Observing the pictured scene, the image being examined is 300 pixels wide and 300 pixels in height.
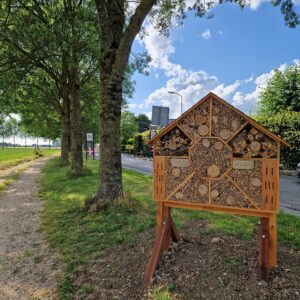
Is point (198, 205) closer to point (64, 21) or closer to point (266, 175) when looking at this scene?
point (266, 175)

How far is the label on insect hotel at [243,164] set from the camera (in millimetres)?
3863

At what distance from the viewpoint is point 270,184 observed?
3793 millimetres

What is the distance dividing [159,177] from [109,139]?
353 cm

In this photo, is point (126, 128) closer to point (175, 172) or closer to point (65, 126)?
point (65, 126)

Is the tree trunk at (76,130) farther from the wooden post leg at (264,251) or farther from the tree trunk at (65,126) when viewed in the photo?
the wooden post leg at (264,251)

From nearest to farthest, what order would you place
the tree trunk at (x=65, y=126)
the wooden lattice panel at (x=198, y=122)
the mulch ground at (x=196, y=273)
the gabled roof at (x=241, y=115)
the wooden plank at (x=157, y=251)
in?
the mulch ground at (x=196, y=273) → the gabled roof at (x=241, y=115) → the wooden plank at (x=157, y=251) → the wooden lattice panel at (x=198, y=122) → the tree trunk at (x=65, y=126)

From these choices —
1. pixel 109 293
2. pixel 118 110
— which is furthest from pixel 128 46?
pixel 109 293

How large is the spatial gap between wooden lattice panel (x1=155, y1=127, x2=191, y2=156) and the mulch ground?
136 centimetres

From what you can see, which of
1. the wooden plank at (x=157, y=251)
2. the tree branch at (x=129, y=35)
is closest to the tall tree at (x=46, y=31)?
the tree branch at (x=129, y=35)

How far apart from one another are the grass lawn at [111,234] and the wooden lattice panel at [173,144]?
1504 mm

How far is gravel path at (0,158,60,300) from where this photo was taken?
163 inches

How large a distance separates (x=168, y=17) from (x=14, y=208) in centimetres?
791

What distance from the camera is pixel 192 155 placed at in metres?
4.18

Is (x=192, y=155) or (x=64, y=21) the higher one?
(x=64, y=21)
